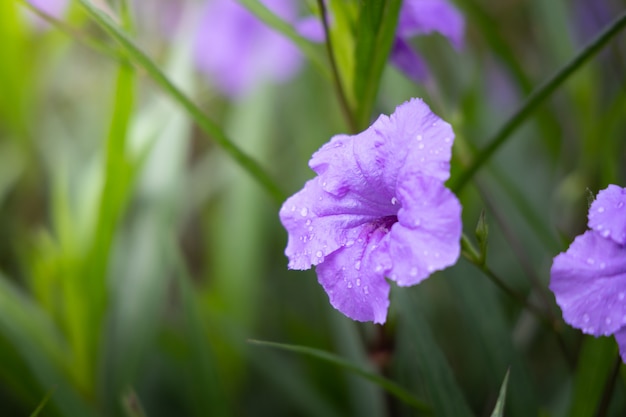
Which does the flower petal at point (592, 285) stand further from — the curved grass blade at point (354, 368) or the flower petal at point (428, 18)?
the flower petal at point (428, 18)

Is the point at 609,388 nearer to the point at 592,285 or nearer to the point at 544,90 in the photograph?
the point at 592,285

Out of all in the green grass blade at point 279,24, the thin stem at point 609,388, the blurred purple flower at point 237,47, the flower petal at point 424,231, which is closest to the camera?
the flower petal at point 424,231

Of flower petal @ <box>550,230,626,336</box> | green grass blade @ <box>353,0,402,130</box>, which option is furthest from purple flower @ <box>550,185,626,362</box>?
green grass blade @ <box>353,0,402,130</box>

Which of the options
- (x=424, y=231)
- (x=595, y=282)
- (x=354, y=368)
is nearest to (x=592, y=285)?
(x=595, y=282)

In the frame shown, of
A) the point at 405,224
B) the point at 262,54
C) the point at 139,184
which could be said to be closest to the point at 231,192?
the point at 139,184

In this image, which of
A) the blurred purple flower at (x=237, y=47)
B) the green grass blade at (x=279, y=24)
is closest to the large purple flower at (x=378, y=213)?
the green grass blade at (x=279, y=24)

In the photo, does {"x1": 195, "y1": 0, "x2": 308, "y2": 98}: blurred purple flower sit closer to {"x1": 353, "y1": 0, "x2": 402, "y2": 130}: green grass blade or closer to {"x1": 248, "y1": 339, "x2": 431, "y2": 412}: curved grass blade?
{"x1": 353, "y1": 0, "x2": 402, "y2": 130}: green grass blade
